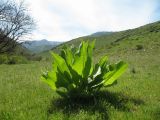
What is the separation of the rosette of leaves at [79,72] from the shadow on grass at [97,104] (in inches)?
6.9

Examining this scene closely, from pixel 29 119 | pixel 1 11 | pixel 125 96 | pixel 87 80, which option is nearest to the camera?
pixel 29 119

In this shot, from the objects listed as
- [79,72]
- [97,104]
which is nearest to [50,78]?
[79,72]

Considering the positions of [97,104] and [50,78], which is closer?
[97,104]

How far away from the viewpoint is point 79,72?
7.03 m

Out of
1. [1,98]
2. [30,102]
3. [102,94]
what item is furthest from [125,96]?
[1,98]

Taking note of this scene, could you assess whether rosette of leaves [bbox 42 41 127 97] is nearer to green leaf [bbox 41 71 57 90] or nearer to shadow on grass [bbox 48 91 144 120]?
green leaf [bbox 41 71 57 90]

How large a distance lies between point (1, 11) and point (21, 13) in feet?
8.26

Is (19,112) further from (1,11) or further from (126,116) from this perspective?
(1,11)

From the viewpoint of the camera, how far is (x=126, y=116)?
616cm

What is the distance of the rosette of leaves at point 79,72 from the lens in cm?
693

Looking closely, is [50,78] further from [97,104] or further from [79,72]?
[97,104]

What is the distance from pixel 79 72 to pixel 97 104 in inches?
30.0

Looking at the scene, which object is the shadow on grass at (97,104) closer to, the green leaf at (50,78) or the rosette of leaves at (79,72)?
the rosette of leaves at (79,72)

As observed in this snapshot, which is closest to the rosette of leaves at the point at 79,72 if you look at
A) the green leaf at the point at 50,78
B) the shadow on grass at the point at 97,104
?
the green leaf at the point at 50,78
